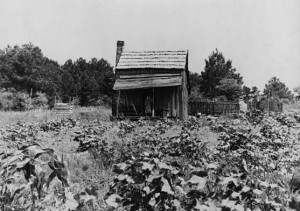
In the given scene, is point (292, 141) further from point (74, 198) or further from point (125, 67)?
point (125, 67)

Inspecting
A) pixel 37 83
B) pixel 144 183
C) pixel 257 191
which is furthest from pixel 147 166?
pixel 37 83

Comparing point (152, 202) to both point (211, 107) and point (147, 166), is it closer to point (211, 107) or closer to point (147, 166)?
point (147, 166)

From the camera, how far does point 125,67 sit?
22.0m

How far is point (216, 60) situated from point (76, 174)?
4965 cm

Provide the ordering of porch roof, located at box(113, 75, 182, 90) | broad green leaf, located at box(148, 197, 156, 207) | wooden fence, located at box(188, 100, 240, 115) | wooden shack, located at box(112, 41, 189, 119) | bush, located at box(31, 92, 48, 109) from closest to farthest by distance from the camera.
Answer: broad green leaf, located at box(148, 197, 156, 207) → porch roof, located at box(113, 75, 182, 90) → wooden shack, located at box(112, 41, 189, 119) → wooden fence, located at box(188, 100, 240, 115) → bush, located at box(31, 92, 48, 109)

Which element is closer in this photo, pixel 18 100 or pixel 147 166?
pixel 147 166

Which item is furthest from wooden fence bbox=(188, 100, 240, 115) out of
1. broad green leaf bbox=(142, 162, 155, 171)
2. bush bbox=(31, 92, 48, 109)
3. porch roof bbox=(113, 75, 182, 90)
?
broad green leaf bbox=(142, 162, 155, 171)

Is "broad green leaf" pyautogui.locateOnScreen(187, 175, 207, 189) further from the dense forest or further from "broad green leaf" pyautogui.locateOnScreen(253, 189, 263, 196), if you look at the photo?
the dense forest

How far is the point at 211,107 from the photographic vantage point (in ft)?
92.4

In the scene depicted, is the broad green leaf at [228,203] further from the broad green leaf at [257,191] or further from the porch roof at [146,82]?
the porch roof at [146,82]

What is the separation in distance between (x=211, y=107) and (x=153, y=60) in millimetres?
8366

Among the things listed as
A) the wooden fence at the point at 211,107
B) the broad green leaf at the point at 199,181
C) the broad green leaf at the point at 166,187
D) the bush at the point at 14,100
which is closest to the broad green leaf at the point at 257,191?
the broad green leaf at the point at 199,181

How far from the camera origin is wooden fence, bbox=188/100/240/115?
90.8 ft

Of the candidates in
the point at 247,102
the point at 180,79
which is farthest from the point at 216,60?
the point at 180,79
